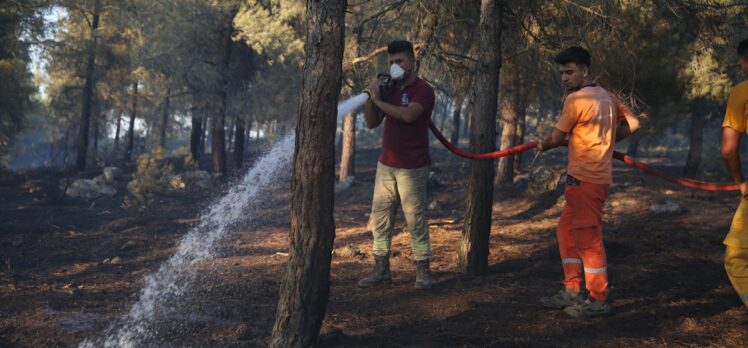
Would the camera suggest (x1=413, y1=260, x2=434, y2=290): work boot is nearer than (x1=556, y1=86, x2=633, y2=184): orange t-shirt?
No

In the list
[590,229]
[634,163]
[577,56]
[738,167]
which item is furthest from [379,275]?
[738,167]

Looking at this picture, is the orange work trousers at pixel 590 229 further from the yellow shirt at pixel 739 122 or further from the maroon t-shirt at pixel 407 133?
the maroon t-shirt at pixel 407 133

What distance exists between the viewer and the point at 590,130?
4770 mm

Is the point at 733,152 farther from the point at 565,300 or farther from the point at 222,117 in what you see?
the point at 222,117

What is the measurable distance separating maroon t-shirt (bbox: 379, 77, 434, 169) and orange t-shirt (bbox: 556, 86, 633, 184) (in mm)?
1307

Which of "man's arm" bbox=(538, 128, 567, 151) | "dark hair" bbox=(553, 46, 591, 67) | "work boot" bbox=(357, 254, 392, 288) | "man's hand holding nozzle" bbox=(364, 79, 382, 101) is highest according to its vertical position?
"dark hair" bbox=(553, 46, 591, 67)

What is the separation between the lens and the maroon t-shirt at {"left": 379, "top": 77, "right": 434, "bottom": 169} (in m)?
5.57

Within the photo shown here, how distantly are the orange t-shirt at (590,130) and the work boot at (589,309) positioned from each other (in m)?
0.98

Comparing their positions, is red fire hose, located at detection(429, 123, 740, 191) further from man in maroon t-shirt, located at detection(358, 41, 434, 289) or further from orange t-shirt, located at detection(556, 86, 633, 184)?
orange t-shirt, located at detection(556, 86, 633, 184)

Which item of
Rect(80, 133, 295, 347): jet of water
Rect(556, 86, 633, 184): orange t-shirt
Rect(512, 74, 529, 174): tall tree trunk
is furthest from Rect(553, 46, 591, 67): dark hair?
Rect(512, 74, 529, 174): tall tree trunk

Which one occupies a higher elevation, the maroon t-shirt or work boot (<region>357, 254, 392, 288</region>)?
the maroon t-shirt

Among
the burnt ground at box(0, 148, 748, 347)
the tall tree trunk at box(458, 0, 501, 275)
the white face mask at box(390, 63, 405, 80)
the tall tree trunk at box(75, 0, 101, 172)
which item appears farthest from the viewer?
the tall tree trunk at box(75, 0, 101, 172)

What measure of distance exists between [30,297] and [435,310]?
13.9ft

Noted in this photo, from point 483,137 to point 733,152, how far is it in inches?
96.5
